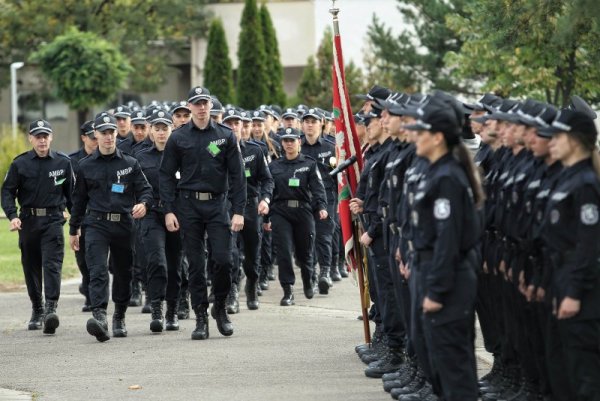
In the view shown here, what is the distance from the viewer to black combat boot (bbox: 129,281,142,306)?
1850 cm

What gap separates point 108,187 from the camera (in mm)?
15109

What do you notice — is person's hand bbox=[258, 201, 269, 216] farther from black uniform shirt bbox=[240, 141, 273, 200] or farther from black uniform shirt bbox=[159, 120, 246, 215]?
black uniform shirt bbox=[159, 120, 246, 215]

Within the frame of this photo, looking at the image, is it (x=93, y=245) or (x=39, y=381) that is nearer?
(x=39, y=381)

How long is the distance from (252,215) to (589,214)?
9.64m

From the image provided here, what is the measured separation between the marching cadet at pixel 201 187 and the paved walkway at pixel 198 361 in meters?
0.87

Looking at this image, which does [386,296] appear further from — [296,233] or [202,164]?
[296,233]

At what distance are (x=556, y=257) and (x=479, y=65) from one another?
808 inches

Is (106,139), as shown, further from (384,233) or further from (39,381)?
(384,233)

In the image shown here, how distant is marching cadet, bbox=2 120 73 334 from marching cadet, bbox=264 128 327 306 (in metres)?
3.64

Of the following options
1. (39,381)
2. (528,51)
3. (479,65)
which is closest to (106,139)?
(39,381)

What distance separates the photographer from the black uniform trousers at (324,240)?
19.8m

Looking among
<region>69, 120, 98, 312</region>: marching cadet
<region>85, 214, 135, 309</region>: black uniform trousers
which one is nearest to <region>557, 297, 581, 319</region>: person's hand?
<region>85, 214, 135, 309</region>: black uniform trousers

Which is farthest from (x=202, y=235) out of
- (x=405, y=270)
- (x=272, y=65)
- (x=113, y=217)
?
(x=272, y=65)

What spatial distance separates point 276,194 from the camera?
1891 cm
